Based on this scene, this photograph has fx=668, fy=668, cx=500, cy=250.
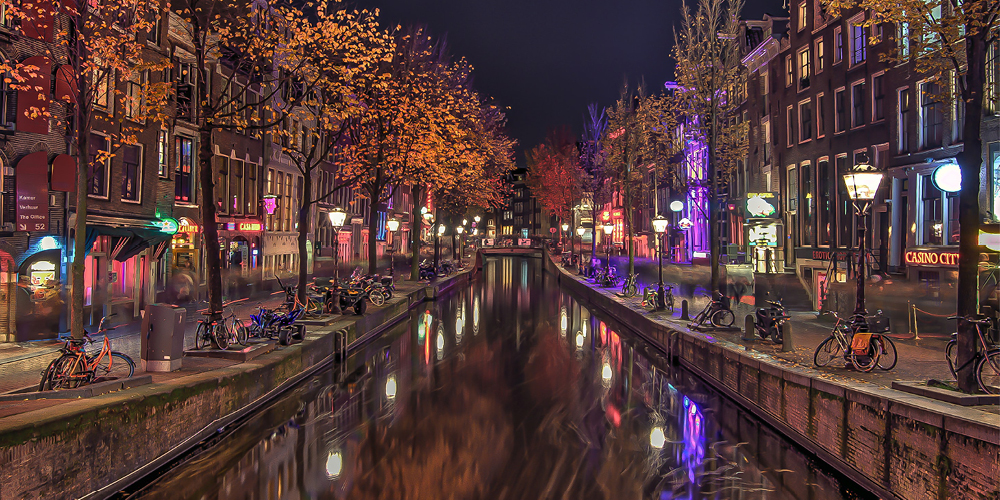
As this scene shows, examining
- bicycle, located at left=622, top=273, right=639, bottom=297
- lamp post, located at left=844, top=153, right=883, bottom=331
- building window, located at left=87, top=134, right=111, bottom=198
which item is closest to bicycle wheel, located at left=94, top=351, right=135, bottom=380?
building window, located at left=87, top=134, right=111, bottom=198

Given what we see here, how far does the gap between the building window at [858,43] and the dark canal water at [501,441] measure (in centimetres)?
1870

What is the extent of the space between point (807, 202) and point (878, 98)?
678cm

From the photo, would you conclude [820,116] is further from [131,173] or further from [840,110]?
[131,173]

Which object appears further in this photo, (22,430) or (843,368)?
(843,368)

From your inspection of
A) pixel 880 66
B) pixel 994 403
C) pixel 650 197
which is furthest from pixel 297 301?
pixel 650 197

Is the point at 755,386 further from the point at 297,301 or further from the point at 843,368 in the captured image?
the point at 297,301

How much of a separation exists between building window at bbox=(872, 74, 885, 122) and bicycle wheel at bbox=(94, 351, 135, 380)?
2762cm

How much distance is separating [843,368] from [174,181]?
25.5 m

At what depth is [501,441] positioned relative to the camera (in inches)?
430

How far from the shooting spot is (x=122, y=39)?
1180cm

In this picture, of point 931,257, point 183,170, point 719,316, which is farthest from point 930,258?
point 183,170

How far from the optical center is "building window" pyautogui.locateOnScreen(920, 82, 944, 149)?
22.9 m

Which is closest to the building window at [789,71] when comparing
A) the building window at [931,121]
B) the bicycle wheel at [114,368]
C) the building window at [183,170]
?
the building window at [931,121]

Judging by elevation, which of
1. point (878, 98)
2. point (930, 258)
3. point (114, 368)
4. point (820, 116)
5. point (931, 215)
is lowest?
point (114, 368)
